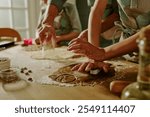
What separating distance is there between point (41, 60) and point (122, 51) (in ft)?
1.42

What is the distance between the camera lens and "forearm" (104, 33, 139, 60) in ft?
2.79

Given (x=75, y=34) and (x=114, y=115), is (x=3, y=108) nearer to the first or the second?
(x=114, y=115)

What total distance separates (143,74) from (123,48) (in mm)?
426

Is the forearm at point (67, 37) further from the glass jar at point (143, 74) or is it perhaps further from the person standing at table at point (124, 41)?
the glass jar at point (143, 74)

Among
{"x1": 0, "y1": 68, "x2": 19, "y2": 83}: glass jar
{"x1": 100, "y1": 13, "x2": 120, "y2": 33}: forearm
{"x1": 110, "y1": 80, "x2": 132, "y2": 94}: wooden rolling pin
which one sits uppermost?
{"x1": 100, "y1": 13, "x2": 120, "y2": 33}: forearm

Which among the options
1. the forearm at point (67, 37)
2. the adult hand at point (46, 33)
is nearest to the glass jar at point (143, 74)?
the adult hand at point (46, 33)

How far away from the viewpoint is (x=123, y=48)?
2.88 feet

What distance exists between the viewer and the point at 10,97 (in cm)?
69

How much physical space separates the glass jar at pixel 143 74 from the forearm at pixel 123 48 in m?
0.34

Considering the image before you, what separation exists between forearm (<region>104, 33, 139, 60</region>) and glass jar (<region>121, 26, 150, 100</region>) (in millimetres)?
345

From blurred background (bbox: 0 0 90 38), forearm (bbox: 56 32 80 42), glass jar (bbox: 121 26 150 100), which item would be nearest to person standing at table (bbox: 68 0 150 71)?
glass jar (bbox: 121 26 150 100)

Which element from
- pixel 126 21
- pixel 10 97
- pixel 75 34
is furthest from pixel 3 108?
pixel 75 34

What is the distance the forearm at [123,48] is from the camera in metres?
0.85

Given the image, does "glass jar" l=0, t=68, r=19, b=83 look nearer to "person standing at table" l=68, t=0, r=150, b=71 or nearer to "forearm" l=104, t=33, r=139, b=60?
"person standing at table" l=68, t=0, r=150, b=71
